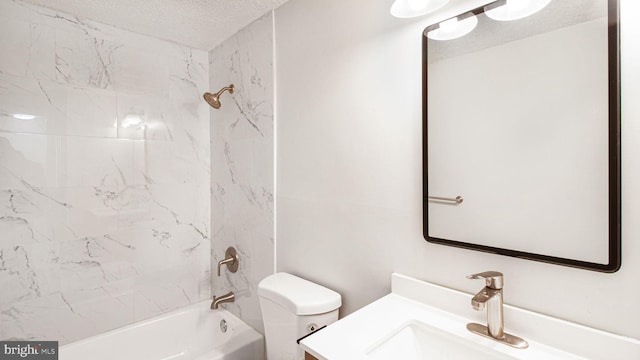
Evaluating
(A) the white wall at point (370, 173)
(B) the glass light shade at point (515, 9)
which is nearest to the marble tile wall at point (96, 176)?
(A) the white wall at point (370, 173)

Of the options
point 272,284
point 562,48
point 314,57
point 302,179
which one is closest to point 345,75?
point 314,57

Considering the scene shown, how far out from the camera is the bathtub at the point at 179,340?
1732 mm

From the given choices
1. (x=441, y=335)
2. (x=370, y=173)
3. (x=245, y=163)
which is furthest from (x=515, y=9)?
(x=245, y=163)

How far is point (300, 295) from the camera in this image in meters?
1.33

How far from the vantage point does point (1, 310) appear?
1.60m

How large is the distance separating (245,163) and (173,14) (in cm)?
94

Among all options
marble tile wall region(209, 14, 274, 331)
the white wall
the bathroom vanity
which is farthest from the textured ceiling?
the bathroom vanity

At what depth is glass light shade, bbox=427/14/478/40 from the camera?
0.96 m

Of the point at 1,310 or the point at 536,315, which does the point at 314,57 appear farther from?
the point at 1,310

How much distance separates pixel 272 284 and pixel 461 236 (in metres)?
0.89

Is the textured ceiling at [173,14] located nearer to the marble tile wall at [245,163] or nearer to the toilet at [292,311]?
the marble tile wall at [245,163]

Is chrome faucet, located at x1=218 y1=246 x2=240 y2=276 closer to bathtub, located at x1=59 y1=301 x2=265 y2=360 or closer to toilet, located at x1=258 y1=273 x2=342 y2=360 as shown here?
bathtub, located at x1=59 y1=301 x2=265 y2=360

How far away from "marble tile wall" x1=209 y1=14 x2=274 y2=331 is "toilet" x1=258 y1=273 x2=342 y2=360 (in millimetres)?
396

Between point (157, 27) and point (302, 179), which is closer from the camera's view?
point (302, 179)
